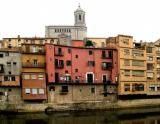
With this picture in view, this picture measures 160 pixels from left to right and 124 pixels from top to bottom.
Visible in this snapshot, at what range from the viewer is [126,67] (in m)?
67.0

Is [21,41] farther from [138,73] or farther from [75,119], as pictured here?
[75,119]

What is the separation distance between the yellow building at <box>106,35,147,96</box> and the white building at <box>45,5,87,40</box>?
188 ft

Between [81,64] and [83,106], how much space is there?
8.23 m

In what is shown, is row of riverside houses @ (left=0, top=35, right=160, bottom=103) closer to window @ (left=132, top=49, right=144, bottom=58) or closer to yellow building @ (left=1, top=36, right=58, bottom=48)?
window @ (left=132, top=49, right=144, bottom=58)

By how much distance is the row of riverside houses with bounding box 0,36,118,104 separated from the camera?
57.9m

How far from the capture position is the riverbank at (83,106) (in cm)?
5644

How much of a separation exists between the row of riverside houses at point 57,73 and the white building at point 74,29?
194 feet

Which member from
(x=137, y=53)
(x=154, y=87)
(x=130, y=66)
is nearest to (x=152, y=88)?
(x=154, y=87)

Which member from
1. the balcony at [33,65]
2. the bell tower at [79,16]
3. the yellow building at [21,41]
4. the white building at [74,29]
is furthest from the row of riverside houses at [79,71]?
the bell tower at [79,16]

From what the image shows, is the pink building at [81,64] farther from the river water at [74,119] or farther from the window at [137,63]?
the river water at [74,119]

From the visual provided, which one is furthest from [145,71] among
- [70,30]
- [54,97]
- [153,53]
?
[70,30]

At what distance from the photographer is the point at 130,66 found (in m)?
67.4

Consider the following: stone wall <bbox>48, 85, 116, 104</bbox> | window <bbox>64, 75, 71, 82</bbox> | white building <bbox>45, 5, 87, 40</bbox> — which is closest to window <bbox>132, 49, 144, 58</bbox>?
stone wall <bbox>48, 85, 116, 104</bbox>

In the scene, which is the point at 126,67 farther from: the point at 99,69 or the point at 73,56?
the point at 73,56
